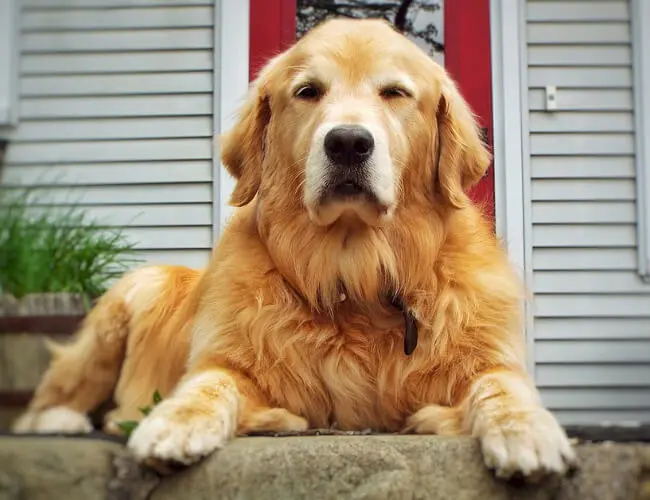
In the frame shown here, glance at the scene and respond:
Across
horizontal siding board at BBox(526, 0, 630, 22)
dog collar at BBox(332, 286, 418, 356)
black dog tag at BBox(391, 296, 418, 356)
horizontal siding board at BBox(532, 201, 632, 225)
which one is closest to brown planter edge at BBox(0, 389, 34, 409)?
dog collar at BBox(332, 286, 418, 356)

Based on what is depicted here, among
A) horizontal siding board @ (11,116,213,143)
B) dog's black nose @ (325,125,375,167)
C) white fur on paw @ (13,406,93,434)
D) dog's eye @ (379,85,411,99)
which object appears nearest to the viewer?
dog's black nose @ (325,125,375,167)

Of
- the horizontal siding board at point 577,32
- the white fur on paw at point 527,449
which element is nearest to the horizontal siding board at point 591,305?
the horizontal siding board at point 577,32

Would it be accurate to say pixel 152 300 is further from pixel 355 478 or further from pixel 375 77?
pixel 355 478

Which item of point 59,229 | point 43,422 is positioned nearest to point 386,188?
point 43,422

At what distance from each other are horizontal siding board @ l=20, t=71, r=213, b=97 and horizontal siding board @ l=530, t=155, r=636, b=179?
5.61ft

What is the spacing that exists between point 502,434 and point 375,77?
1079 mm

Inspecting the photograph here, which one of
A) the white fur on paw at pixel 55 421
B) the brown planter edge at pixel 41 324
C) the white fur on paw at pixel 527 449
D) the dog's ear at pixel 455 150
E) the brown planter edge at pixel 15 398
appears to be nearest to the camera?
the white fur on paw at pixel 527 449

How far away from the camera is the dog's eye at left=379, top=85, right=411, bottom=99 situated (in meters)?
2.24

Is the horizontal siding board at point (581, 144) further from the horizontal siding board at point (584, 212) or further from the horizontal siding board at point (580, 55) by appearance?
the horizontal siding board at point (580, 55)

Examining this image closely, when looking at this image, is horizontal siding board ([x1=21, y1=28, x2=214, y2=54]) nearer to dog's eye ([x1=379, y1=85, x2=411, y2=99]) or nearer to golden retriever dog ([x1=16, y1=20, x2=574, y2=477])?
golden retriever dog ([x1=16, y1=20, x2=574, y2=477])

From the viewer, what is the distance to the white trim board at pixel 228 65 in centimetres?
396

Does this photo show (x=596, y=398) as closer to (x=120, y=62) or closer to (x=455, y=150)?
(x=455, y=150)

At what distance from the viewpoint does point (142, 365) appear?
287 cm

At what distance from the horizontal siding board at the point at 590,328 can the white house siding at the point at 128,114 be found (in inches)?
67.2
